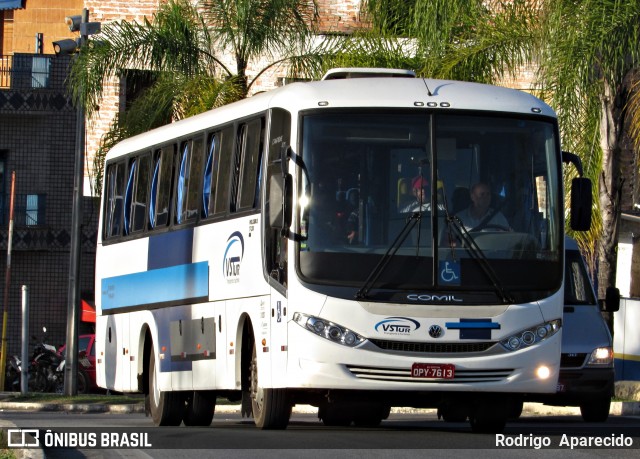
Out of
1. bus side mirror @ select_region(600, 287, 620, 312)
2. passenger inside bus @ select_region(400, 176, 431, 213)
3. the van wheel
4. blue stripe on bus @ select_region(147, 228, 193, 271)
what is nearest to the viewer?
passenger inside bus @ select_region(400, 176, 431, 213)

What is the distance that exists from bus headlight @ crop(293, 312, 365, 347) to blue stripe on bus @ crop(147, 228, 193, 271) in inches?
158

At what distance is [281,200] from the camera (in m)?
14.8

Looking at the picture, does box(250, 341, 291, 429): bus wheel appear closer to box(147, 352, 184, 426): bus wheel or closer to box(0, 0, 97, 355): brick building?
box(147, 352, 184, 426): bus wheel

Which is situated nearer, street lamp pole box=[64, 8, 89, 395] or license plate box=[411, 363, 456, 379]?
license plate box=[411, 363, 456, 379]

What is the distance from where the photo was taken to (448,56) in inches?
1046

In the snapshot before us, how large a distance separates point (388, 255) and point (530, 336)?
1473mm

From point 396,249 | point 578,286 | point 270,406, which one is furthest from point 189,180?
point 578,286

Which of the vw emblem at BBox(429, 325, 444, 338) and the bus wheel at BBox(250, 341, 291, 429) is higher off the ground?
the vw emblem at BBox(429, 325, 444, 338)

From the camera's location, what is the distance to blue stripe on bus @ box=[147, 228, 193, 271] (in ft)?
60.6

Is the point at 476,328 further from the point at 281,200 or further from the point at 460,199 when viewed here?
the point at 281,200

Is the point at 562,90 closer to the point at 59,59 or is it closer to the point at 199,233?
the point at 199,233

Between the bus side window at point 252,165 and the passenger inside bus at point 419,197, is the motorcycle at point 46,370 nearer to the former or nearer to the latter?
the bus side window at point 252,165

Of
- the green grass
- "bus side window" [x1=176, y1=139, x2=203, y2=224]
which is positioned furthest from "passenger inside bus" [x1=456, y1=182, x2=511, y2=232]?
the green grass

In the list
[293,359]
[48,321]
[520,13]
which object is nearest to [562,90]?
[520,13]
